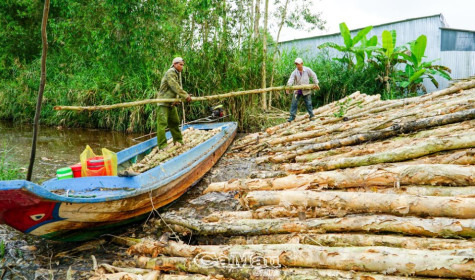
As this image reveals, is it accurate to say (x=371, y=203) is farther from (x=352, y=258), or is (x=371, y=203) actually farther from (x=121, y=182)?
(x=121, y=182)

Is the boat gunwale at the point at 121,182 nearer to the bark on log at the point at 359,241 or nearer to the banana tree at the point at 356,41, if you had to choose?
the bark on log at the point at 359,241

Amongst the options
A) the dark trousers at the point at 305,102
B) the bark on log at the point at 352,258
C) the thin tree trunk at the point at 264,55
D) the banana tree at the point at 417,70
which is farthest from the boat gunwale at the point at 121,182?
the banana tree at the point at 417,70

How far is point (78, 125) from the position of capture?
Result: 13594 mm

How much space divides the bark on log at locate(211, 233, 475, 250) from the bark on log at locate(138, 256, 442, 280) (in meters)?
0.39

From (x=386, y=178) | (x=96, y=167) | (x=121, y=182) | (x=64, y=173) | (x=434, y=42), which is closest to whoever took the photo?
(x=386, y=178)

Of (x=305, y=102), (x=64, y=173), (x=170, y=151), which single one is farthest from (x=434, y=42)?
(x=64, y=173)

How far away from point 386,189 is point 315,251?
1.46 metres

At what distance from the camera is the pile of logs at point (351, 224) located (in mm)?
2627

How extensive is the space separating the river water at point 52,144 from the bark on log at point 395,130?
206 inches

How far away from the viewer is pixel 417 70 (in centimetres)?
1191

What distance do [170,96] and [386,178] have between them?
4629 millimetres

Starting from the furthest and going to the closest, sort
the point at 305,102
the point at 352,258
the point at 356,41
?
the point at 356,41
the point at 305,102
the point at 352,258

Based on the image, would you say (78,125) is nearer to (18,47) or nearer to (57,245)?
(18,47)

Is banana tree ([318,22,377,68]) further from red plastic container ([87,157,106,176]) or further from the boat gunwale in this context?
red plastic container ([87,157,106,176])
